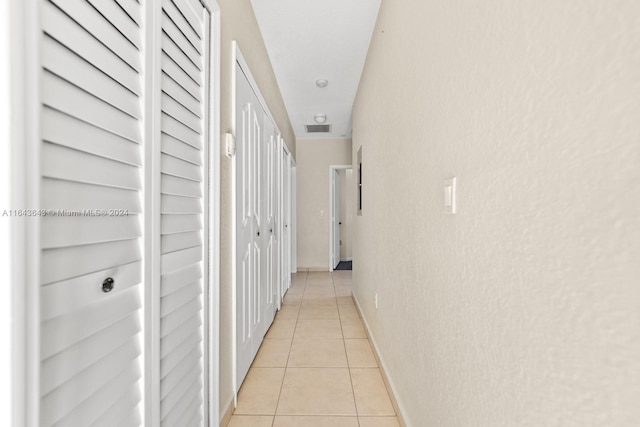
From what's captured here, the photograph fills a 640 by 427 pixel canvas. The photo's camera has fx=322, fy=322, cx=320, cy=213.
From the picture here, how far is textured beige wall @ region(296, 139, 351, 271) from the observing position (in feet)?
19.9

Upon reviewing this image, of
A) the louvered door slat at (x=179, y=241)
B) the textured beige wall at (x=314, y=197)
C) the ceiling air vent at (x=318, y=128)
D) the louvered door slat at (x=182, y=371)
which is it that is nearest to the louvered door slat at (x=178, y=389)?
the louvered door slat at (x=182, y=371)

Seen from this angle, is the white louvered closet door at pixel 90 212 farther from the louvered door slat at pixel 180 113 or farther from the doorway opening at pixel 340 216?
the doorway opening at pixel 340 216

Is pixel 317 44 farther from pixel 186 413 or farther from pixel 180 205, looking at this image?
pixel 186 413

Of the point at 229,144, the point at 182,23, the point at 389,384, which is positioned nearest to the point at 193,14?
the point at 182,23

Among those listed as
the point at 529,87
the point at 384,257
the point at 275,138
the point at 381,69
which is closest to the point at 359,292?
the point at 384,257

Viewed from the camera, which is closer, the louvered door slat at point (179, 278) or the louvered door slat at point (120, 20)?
the louvered door slat at point (120, 20)

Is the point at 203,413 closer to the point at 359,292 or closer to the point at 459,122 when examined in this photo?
the point at 459,122

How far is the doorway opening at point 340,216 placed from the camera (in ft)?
20.0

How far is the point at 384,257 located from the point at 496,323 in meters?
1.44

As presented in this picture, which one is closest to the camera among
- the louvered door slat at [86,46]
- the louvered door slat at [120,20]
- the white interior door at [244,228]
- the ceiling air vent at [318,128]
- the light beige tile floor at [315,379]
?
the louvered door slat at [86,46]

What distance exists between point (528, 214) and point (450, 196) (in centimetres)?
39

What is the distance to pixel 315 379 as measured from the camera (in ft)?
7.01

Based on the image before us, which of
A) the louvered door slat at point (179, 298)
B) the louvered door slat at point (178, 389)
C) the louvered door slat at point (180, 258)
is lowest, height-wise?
the louvered door slat at point (178, 389)

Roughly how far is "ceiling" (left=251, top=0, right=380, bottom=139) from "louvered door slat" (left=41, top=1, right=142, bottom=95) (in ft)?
5.79
